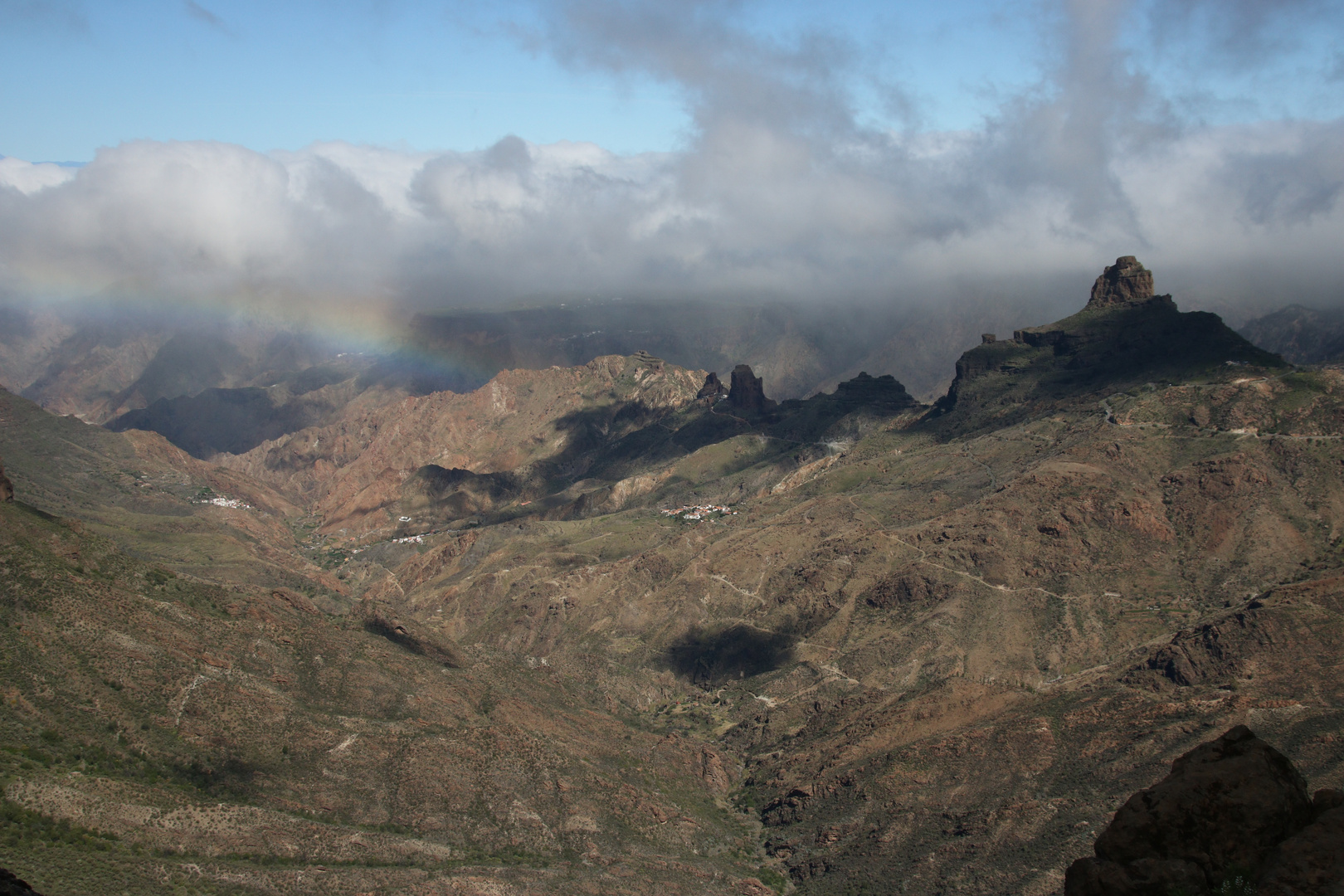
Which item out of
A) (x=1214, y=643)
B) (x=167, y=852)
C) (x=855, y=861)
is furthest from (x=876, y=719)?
A: (x=167, y=852)

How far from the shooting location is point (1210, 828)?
116ft

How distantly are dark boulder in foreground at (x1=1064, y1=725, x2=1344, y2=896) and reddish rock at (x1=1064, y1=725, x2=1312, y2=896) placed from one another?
0.03 metres

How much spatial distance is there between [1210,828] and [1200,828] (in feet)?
1.07

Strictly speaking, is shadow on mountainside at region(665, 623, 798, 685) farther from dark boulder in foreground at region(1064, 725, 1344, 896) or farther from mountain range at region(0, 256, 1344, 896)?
dark boulder in foreground at region(1064, 725, 1344, 896)

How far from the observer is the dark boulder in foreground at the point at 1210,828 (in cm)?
3369

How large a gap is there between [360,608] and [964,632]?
3882 inches

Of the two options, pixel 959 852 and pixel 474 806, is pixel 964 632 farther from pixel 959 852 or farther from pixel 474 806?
pixel 474 806

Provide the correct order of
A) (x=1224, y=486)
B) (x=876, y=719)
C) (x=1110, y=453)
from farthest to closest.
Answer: (x=1110, y=453), (x=1224, y=486), (x=876, y=719)

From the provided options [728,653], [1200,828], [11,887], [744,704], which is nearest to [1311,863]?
[1200,828]

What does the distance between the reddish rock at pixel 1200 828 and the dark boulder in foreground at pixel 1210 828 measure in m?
0.03

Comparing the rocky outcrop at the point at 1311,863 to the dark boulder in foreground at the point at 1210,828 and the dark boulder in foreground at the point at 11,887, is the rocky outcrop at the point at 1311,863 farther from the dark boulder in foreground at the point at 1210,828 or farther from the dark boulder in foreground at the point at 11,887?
the dark boulder in foreground at the point at 11,887

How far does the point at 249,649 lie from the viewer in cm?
10588

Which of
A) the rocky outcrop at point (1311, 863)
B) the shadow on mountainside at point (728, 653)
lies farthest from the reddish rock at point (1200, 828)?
the shadow on mountainside at point (728, 653)

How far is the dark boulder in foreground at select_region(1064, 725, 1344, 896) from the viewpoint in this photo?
3369 centimetres
